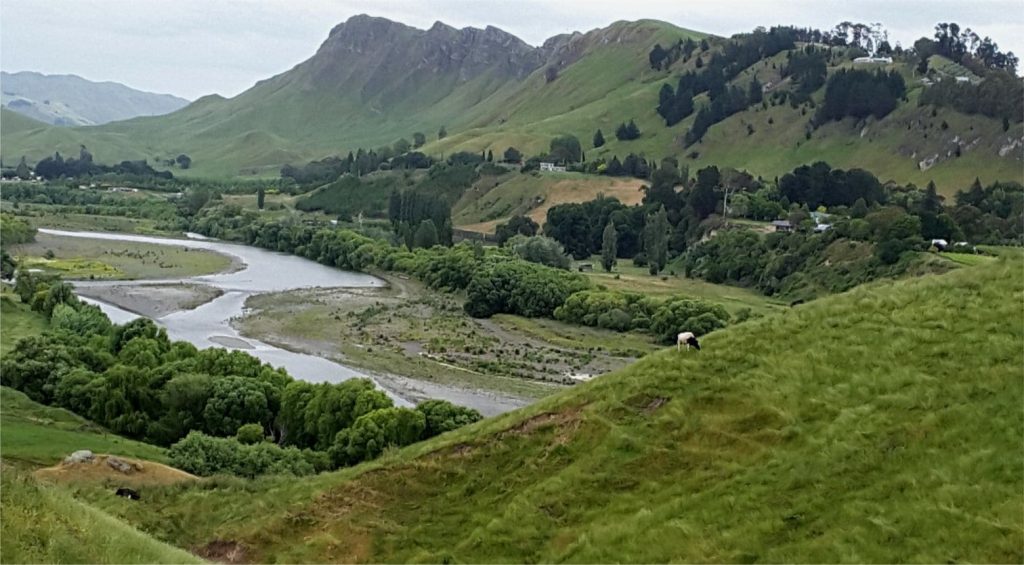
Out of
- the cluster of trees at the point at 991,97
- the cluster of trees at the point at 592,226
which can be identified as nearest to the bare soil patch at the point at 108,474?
the cluster of trees at the point at 592,226

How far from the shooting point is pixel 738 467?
20.8 m

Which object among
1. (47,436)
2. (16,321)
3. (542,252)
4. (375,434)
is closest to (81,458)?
(47,436)

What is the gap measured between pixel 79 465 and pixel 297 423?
19.5 m

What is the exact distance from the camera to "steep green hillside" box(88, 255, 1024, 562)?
1770 centimetres

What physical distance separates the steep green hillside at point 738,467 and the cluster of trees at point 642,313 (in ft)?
218

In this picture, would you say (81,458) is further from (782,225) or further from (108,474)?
(782,225)

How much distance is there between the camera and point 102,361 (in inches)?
2527

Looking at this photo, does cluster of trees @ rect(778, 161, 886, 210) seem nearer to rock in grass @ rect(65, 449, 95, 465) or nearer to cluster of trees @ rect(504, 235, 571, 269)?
cluster of trees @ rect(504, 235, 571, 269)

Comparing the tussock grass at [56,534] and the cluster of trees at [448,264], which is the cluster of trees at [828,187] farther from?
the tussock grass at [56,534]

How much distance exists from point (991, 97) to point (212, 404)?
581 feet

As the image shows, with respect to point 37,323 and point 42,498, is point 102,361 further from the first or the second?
point 42,498

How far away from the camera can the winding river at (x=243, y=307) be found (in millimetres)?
74062

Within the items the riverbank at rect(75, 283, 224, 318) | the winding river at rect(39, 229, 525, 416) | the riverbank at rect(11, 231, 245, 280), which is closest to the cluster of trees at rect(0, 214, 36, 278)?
the riverbank at rect(11, 231, 245, 280)

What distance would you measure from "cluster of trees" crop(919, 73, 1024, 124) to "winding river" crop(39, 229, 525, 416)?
412 ft
